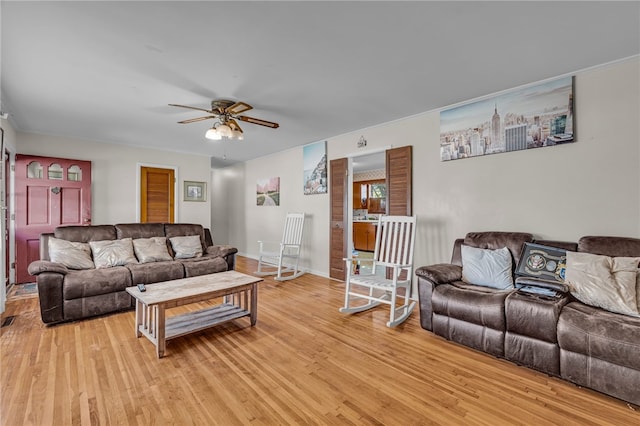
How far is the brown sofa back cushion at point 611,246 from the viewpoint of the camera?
2.22 metres

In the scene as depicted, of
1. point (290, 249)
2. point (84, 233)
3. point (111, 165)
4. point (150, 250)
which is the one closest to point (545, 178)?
point (290, 249)

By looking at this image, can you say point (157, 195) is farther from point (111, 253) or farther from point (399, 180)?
point (399, 180)

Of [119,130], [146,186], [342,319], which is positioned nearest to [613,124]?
[342,319]

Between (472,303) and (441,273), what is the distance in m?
0.44

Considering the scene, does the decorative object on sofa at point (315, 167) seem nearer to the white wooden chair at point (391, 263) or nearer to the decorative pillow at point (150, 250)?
the white wooden chair at point (391, 263)

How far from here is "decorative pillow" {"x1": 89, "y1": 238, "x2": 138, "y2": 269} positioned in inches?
143

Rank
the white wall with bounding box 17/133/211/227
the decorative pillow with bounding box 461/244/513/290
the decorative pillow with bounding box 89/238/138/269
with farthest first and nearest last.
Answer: the white wall with bounding box 17/133/211/227
the decorative pillow with bounding box 89/238/138/269
the decorative pillow with bounding box 461/244/513/290

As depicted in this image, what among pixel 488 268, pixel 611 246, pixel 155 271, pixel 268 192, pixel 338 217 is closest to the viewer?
pixel 611 246

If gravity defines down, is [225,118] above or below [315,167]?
above

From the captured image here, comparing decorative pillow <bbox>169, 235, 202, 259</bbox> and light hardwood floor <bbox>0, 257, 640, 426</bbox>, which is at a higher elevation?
decorative pillow <bbox>169, 235, 202, 259</bbox>

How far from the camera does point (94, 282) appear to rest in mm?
3162

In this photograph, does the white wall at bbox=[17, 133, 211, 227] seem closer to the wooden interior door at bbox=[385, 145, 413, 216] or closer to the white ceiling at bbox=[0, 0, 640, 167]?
the white ceiling at bbox=[0, 0, 640, 167]

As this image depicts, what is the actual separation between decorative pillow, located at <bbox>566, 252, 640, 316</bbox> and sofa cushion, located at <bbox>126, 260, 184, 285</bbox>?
416 centimetres

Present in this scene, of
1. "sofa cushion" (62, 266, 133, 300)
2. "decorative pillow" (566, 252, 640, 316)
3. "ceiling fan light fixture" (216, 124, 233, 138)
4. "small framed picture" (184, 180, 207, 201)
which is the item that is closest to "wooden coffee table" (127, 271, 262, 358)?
"sofa cushion" (62, 266, 133, 300)
